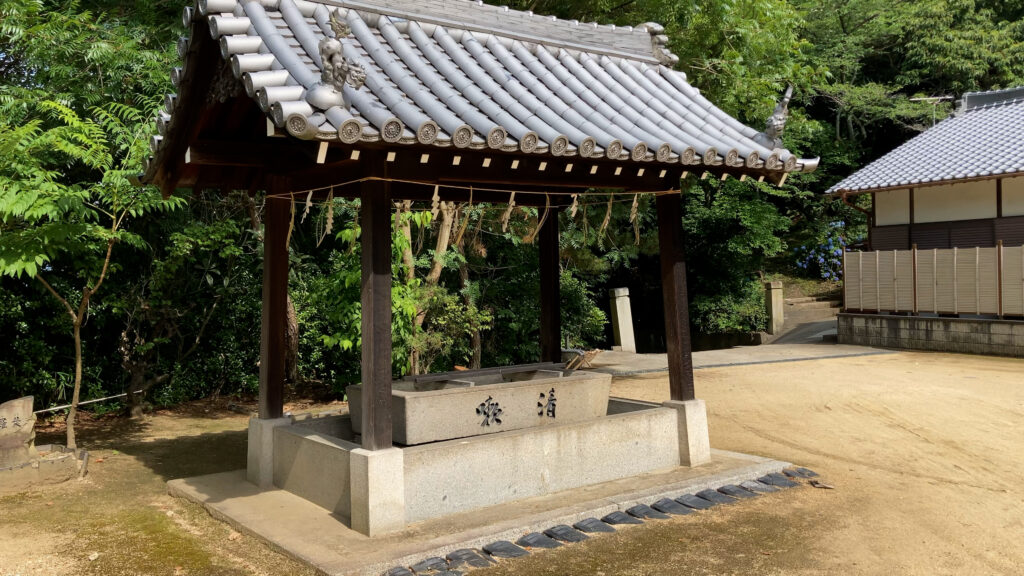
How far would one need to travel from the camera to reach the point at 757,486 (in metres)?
7.45

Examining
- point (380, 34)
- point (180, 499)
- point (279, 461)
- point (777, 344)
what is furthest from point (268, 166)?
point (777, 344)

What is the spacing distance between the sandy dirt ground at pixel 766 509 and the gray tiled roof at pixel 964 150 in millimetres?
8898

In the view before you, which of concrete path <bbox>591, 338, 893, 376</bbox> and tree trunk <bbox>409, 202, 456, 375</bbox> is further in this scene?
concrete path <bbox>591, 338, 893, 376</bbox>

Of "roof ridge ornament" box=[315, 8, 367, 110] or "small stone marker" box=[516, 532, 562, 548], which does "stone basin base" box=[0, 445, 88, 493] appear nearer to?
"small stone marker" box=[516, 532, 562, 548]

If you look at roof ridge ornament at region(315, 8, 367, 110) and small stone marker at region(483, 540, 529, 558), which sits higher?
roof ridge ornament at region(315, 8, 367, 110)

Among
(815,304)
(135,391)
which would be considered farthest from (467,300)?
(815,304)

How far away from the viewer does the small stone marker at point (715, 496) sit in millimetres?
7004

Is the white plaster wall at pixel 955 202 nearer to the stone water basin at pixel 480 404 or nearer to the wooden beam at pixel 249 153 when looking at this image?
the stone water basin at pixel 480 404

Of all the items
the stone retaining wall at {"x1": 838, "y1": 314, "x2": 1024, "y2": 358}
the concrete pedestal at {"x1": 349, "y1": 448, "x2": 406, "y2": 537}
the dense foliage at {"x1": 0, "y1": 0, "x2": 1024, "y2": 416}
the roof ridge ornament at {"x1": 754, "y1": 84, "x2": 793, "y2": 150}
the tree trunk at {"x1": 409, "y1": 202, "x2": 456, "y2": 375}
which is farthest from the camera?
the stone retaining wall at {"x1": 838, "y1": 314, "x2": 1024, "y2": 358}

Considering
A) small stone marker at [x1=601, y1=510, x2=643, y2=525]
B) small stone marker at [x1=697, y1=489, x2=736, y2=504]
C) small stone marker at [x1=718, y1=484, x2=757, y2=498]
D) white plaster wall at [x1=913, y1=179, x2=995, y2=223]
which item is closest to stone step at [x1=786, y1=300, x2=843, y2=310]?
white plaster wall at [x1=913, y1=179, x2=995, y2=223]

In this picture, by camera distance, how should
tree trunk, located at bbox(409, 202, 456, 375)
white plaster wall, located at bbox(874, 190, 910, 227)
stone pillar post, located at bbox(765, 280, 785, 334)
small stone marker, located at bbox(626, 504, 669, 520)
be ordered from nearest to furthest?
small stone marker, located at bbox(626, 504, 669, 520) → tree trunk, located at bbox(409, 202, 456, 375) → white plaster wall, located at bbox(874, 190, 910, 227) → stone pillar post, located at bbox(765, 280, 785, 334)

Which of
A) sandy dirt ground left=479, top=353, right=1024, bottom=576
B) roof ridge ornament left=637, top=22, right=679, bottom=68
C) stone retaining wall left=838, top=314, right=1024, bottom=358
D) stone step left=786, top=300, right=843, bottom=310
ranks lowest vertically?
sandy dirt ground left=479, top=353, right=1024, bottom=576

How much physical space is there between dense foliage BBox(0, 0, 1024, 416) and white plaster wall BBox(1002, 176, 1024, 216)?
18.3 ft

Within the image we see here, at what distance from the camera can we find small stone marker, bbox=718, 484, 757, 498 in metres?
7.15
